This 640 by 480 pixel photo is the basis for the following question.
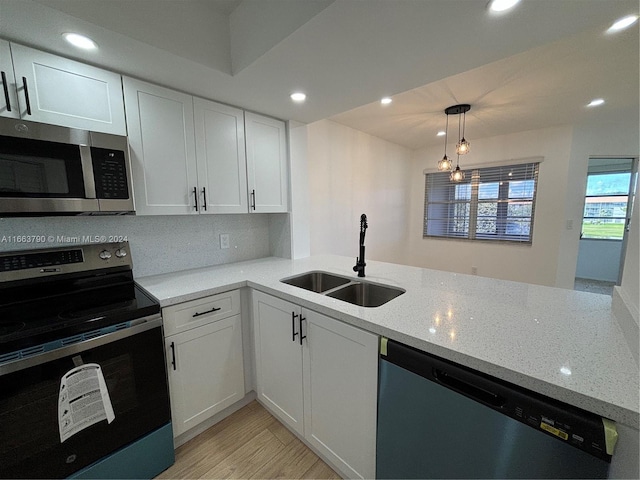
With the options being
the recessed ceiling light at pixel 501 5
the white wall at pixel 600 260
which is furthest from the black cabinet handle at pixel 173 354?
the white wall at pixel 600 260

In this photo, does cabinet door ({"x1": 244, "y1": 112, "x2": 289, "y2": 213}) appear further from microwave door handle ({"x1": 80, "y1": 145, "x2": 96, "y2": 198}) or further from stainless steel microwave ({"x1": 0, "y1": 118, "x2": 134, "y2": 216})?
→ microwave door handle ({"x1": 80, "y1": 145, "x2": 96, "y2": 198})

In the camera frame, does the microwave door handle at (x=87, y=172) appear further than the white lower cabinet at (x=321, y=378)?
Yes

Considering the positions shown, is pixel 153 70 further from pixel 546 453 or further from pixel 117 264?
pixel 546 453

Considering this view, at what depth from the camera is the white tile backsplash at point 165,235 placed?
141 centimetres

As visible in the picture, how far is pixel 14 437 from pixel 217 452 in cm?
94

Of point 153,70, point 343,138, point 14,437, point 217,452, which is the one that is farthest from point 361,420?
A: point 343,138

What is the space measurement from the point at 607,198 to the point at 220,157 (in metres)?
6.57

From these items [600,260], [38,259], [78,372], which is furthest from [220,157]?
[600,260]

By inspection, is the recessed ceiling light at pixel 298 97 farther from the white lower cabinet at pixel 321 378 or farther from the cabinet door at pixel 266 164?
the white lower cabinet at pixel 321 378

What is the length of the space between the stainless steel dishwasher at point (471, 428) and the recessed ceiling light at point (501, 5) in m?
1.33

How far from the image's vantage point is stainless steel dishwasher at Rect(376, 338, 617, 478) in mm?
665

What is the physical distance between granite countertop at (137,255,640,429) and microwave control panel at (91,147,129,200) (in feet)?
1.93

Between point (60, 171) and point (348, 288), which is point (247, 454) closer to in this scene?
point (348, 288)

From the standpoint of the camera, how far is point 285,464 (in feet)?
4.76
